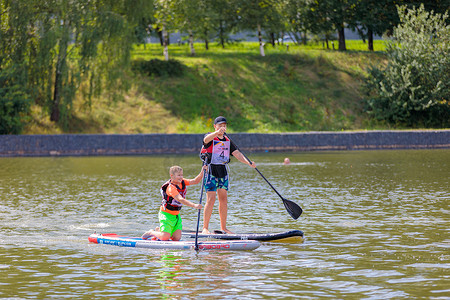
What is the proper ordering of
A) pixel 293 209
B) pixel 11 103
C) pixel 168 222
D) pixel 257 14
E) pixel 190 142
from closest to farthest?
pixel 168 222
pixel 293 209
pixel 190 142
pixel 11 103
pixel 257 14

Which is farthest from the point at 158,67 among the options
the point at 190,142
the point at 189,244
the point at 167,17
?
the point at 189,244

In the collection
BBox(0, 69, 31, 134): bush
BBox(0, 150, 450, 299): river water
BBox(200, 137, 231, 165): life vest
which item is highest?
BBox(0, 69, 31, 134): bush

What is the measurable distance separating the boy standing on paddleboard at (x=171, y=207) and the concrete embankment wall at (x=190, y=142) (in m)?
25.8

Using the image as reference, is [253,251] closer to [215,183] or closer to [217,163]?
[215,183]

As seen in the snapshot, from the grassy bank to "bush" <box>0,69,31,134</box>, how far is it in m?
2.52

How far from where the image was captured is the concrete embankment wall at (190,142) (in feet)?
124

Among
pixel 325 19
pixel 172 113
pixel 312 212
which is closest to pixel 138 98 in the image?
pixel 172 113

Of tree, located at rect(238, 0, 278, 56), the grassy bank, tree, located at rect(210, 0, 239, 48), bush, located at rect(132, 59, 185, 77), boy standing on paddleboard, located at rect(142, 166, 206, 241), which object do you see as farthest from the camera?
tree, located at rect(210, 0, 239, 48)

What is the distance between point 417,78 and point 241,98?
38.1 ft

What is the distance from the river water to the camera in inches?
358

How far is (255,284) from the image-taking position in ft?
30.4

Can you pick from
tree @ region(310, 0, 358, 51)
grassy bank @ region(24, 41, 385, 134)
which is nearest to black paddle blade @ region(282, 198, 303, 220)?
grassy bank @ region(24, 41, 385, 134)

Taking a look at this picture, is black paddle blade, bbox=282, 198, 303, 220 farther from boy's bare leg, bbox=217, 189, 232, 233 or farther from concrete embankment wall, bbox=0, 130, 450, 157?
concrete embankment wall, bbox=0, 130, 450, 157

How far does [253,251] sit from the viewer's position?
38.4 feet
